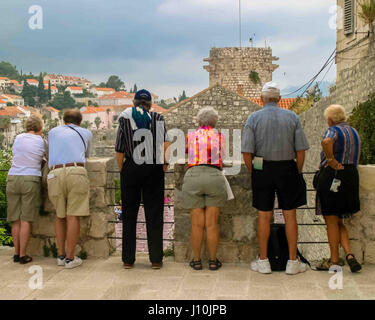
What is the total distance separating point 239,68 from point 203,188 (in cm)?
2868

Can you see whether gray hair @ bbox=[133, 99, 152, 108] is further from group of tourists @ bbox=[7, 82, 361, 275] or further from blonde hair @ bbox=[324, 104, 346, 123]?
blonde hair @ bbox=[324, 104, 346, 123]

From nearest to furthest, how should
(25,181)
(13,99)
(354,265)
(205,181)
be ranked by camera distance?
(354,265)
(205,181)
(25,181)
(13,99)

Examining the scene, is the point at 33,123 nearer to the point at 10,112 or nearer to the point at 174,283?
the point at 174,283

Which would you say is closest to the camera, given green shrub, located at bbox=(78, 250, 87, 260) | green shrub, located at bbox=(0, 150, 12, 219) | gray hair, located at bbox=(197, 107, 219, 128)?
gray hair, located at bbox=(197, 107, 219, 128)

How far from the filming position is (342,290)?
4.02 meters

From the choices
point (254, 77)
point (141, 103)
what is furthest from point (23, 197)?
point (254, 77)

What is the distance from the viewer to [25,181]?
196 inches

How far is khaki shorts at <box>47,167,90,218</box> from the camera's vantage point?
4.77m

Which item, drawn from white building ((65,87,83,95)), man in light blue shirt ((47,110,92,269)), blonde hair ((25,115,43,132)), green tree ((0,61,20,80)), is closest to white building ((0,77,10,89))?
green tree ((0,61,20,80))

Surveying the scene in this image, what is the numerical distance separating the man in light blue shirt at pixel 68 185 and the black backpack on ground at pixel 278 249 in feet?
6.22

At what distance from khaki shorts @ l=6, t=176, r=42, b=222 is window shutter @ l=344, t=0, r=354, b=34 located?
41.7ft

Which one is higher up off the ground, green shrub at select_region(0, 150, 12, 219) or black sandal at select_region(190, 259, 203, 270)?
green shrub at select_region(0, 150, 12, 219)

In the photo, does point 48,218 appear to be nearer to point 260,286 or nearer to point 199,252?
point 199,252
